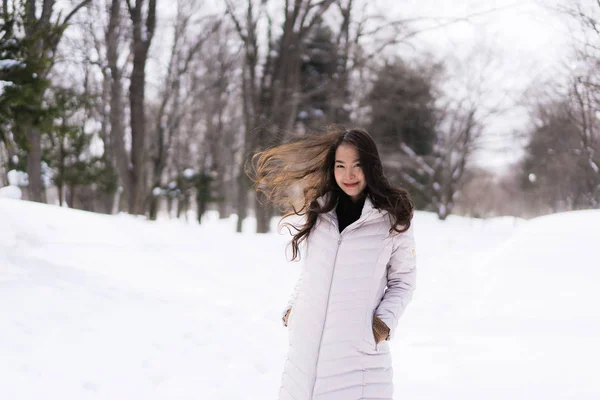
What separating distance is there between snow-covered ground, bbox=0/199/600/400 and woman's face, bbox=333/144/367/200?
2.43m

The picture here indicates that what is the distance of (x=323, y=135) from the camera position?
8.51 feet

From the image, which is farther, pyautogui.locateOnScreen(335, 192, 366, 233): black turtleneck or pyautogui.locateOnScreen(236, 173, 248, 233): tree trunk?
pyautogui.locateOnScreen(236, 173, 248, 233): tree trunk

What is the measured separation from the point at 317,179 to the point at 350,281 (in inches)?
25.4

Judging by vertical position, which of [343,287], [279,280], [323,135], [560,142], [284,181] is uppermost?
[560,142]

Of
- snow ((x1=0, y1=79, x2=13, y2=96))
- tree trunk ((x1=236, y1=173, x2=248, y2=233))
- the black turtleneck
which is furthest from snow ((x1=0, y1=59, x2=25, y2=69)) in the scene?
tree trunk ((x1=236, y1=173, x2=248, y2=233))

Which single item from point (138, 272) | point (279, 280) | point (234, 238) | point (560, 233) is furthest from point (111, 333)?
point (234, 238)

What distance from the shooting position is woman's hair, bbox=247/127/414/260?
7.50 ft

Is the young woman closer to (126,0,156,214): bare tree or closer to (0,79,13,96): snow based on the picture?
(0,79,13,96): snow

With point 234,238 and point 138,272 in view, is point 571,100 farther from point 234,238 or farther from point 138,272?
point 138,272

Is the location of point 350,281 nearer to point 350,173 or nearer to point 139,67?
point 350,173

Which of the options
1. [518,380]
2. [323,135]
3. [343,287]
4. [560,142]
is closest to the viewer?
[343,287]

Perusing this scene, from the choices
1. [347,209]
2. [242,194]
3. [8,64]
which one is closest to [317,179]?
[347,209]

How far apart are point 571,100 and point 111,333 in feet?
44.6

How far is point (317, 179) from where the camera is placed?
2.63 m
